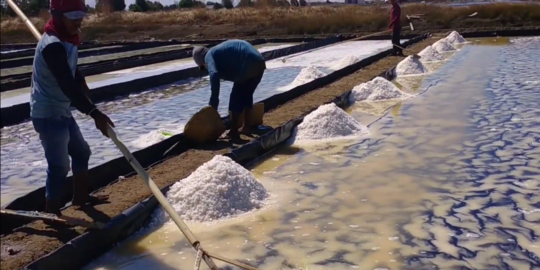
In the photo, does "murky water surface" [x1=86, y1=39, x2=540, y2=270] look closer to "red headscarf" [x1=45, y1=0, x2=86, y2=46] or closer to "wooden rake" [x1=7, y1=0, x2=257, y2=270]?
"wooden rake" [x1=7, y1=0, x2=257, y2=270]

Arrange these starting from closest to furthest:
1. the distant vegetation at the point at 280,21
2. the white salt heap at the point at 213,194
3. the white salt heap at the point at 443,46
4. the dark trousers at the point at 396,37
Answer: the white salt heap at the point at 213,194 → the dark trousers at the point at 396,37 → the white salt heap at the point at 443,46 → the distant vegetation at the point at 280,21

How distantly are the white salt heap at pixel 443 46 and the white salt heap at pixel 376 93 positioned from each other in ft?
16.4

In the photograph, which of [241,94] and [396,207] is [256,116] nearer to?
[241,94]

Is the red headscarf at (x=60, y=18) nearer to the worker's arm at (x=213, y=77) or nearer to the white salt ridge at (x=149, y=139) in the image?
the worker's arm at (x=213, y=77)

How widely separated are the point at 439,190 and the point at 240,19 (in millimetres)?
20125

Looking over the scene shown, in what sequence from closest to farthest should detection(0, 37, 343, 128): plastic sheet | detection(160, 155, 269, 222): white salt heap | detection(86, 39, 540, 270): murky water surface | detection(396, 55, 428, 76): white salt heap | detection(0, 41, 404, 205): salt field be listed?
detection(86, 39, 540, 270): murky water surface, detection(160, 155, 269, 222): white salt heap, detection(0, 41, 404, 205): salt field, detection(0, 37, 343, 128): plastic sheet, detection(396, 55, 428, 76): white salt heap

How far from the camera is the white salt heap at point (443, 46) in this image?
457 inches

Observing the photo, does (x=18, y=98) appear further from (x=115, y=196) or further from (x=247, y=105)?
(x=115, y=196)

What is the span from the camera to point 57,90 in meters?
2.65

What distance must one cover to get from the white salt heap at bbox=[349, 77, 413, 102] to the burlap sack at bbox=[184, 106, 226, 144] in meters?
2.55

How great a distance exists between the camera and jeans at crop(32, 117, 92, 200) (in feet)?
8.75

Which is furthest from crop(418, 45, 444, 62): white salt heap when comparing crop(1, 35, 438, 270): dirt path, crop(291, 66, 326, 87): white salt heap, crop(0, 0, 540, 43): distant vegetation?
crop(0, 0, 540, 43): distant vegetation

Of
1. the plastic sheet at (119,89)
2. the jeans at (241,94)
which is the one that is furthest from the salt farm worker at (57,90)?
the plastic sheet at (119,89)

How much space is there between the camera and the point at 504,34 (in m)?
15.3
